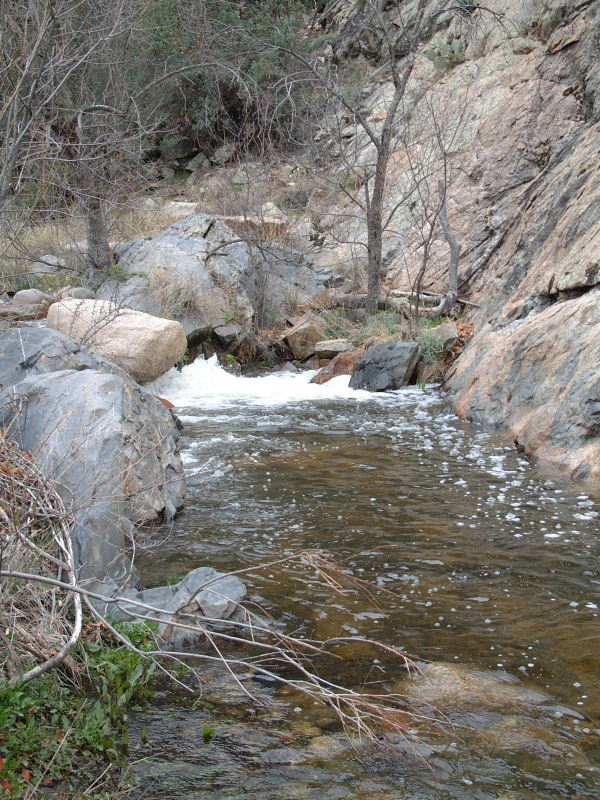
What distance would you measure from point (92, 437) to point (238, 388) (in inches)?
254

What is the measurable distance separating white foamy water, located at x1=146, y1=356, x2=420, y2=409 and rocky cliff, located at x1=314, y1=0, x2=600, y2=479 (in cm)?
177

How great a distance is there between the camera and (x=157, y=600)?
3.94 m

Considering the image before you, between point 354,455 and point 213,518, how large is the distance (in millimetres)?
2079

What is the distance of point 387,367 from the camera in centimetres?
1070

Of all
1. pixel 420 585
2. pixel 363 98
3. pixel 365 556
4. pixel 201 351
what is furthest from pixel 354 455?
pixel 363 98

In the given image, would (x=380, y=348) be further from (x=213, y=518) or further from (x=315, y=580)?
(x=315, y=580)

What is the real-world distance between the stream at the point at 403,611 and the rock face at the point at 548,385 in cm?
32

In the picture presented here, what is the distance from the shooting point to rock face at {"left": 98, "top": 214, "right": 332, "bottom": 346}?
12406 millimetres

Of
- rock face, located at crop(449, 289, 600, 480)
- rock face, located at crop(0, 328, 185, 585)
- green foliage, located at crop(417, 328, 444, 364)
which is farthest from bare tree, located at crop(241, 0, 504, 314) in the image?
rock face, located at crop(0, 328, 185, 585)

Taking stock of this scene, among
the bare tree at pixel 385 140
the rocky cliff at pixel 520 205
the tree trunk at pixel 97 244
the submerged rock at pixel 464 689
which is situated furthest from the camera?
the tree trunk at pixel 97 244

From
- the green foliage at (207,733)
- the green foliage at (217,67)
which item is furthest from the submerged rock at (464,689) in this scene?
the green foliage at (217,67)

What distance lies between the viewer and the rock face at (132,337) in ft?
31.0

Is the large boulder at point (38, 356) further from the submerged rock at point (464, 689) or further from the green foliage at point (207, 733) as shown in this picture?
the submerged rock at point (464, 689)

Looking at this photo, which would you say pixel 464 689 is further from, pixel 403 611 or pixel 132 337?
pixel 132 337
